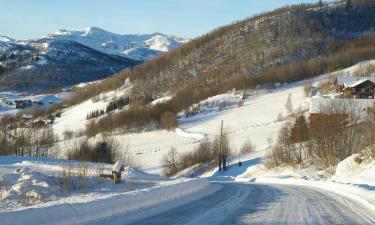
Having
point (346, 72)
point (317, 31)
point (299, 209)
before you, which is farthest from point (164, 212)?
point (317, 31)

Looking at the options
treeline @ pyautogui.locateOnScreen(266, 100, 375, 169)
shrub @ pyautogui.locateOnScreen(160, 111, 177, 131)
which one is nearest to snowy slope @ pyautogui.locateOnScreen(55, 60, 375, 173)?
shrub @ pyautogui.locateOnScreen(160, 111, 177, 131)

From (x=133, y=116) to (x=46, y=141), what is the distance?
165 feet

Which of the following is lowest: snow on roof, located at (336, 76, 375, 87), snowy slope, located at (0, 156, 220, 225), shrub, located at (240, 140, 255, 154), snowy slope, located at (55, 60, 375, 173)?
snowy slope, located at (0, 156, 220, 225)

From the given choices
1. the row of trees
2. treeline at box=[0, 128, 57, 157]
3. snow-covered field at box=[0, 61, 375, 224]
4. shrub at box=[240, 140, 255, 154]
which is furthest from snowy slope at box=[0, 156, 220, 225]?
shrub at box=[240, 140, 255, 154]

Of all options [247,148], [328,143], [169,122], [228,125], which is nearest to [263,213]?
[328,143]

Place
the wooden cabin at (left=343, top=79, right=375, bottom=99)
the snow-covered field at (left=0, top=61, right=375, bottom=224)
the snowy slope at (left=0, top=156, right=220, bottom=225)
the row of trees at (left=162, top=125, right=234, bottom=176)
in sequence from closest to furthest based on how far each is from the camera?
the snowy slope at (left=0, top=156, right=220, bottom=225) → the snow-covered field at (left=0, top=61, right=375, bottom=224) → the row of trees at (left=162, top=125, right=234, bottom=176) → the wooden cabin at (left=343, top=79, right=375, bottom=99)

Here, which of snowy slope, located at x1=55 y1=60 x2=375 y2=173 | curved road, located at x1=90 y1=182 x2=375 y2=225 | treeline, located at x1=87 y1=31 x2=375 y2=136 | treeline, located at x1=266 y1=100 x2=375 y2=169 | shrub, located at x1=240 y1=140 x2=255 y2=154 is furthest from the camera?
treeline, located at x1=87 y1=31 x2=375 y2=136

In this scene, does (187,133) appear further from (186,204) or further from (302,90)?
(186,204)

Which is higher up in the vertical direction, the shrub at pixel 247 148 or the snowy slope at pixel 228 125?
the snowy slope at pixel 228 125

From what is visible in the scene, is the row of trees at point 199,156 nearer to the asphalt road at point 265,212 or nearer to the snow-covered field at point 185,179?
the snow-covered field at point 185,179

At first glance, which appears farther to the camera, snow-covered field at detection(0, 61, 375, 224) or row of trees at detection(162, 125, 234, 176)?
row of trees at detection(162, 125, 234, 176)

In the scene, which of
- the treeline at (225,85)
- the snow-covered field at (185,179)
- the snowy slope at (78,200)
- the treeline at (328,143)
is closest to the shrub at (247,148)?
the snow-covered field at (185,179)

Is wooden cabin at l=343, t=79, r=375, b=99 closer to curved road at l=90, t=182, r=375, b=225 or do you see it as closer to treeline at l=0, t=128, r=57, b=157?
treeline at l=0, t=128, r=57, b=157

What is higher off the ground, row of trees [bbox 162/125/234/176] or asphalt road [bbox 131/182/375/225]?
row of trees [bbox 162/125/234/176]
